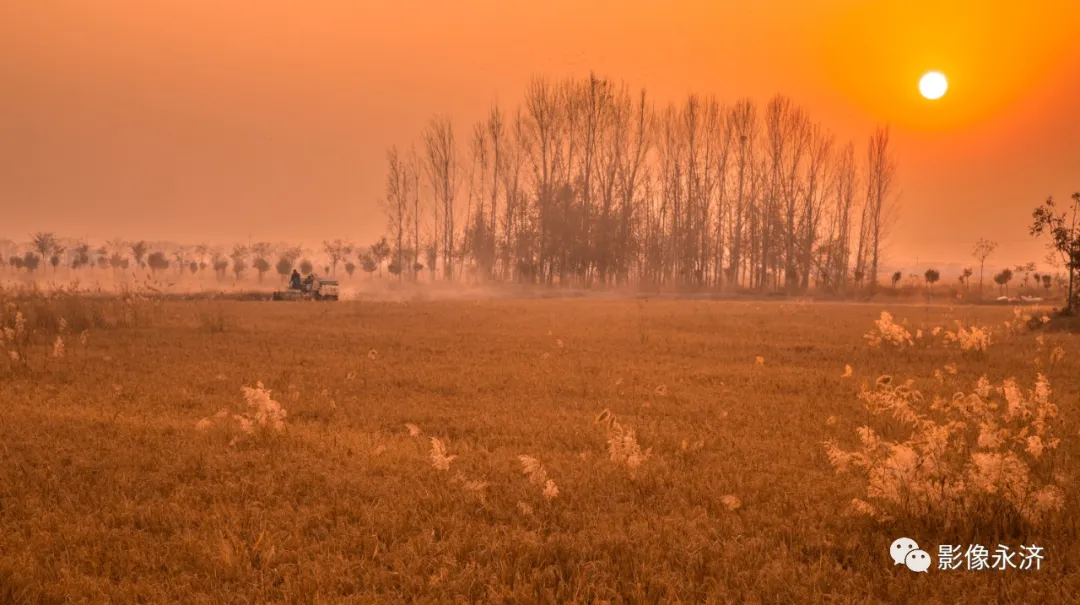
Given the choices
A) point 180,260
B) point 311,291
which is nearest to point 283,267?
point 180,260

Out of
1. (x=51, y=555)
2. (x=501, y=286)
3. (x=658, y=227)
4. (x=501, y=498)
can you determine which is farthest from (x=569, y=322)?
(x=658, y=227)

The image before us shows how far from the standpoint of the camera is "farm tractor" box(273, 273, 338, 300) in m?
36.4

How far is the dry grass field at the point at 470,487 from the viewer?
4469mm

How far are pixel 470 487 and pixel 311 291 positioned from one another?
3411cm

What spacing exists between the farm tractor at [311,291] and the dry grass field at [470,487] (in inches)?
906

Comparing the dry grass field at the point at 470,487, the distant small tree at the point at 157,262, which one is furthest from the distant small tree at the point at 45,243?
the dry grass field at the point at 470,487

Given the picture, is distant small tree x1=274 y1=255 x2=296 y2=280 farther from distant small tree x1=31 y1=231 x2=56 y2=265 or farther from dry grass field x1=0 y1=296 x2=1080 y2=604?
dry grass field x1=0 y1=296 x2=1080 y2=604

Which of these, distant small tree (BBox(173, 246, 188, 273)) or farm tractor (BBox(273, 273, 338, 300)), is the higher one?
distant small tree (BBox(173, 246, 188, 273))

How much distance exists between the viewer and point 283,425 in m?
8.10

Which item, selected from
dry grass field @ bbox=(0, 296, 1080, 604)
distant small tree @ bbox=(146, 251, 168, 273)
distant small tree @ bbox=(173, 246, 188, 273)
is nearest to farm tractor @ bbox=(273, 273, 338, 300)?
dry grass field @ bbox=(0, 296, 1080, 604)

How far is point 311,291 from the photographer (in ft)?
125

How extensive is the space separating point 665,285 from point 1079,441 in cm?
4532

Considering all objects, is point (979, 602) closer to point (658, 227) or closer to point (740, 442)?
point (740, 442)

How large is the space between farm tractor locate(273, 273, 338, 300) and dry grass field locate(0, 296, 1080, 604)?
2302 centimetres
